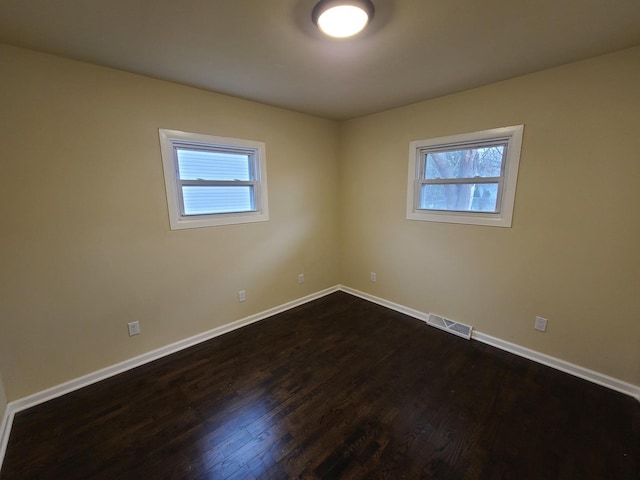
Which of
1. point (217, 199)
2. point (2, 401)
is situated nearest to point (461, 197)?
point (217, 199)

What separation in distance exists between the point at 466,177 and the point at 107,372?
143 inches

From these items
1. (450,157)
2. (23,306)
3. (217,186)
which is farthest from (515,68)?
(23,306)

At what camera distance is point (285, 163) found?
310cm

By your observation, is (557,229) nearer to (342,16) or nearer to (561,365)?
(561,365)

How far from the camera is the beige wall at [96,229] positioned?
5.72ft

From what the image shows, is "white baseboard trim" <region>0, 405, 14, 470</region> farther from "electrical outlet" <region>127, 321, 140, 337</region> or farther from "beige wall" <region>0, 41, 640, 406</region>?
"electrical outlet" <region>127, 321, 140, 337</region>

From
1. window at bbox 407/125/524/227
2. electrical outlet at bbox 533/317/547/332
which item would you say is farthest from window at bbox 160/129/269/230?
electrical outlet at bbox 533/317/547/332

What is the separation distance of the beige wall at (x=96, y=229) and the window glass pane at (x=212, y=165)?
22cm

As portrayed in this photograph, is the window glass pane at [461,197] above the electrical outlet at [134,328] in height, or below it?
above

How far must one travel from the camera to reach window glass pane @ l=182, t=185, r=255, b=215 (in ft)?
8.30

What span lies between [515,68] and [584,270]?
5.33ft

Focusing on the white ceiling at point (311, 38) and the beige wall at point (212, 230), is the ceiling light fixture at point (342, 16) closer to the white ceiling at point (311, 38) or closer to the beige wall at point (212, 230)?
the white ceiling at point (311, 38)

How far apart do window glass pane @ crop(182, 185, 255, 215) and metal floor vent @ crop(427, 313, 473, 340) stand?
2.34m

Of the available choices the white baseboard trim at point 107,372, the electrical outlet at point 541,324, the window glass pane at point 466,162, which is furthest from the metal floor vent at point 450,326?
the white baseboard trim at point 107,372
